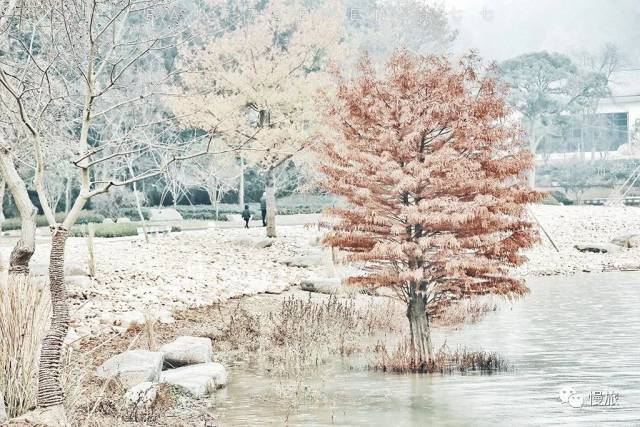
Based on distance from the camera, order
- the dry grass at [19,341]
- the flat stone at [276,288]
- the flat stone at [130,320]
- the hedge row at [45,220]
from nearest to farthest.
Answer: the dry grass at [19,341] → the flat stone at [130,320] → the flat stone at [276,288] → the hedge row at [45,220]

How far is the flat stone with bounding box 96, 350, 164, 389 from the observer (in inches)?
429

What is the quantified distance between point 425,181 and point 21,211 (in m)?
5.37

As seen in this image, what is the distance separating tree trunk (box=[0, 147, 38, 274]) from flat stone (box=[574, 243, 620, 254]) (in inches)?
1037

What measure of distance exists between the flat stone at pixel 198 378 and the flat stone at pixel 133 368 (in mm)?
209

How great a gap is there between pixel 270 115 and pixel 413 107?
15637mm

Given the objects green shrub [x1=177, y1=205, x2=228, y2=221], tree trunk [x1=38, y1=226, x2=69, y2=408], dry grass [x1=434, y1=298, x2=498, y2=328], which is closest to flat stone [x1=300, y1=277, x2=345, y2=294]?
dry grass [x1=434, y1=298, x2=498, y2=328]

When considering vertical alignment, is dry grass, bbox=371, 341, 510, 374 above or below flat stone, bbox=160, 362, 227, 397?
below

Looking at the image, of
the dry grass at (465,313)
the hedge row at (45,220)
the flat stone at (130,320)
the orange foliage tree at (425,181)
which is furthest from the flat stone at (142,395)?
the hedge row at (45,220)

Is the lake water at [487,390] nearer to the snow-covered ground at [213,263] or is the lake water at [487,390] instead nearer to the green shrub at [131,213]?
the snow-covered ground at [213,263]

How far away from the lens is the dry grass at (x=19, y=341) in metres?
8.48

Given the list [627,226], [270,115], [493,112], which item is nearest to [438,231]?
[493,112]

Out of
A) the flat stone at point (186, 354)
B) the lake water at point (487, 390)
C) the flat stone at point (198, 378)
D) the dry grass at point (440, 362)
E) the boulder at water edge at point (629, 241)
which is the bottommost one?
the lake water at point (487, 390)

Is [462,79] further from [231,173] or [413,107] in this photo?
[231,173]

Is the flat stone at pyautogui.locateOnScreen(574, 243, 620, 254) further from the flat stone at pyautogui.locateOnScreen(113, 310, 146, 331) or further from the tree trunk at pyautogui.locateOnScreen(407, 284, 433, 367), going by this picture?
the tree trunk at pyautogui.locateOnScreen(407, 284, 433, 367)
